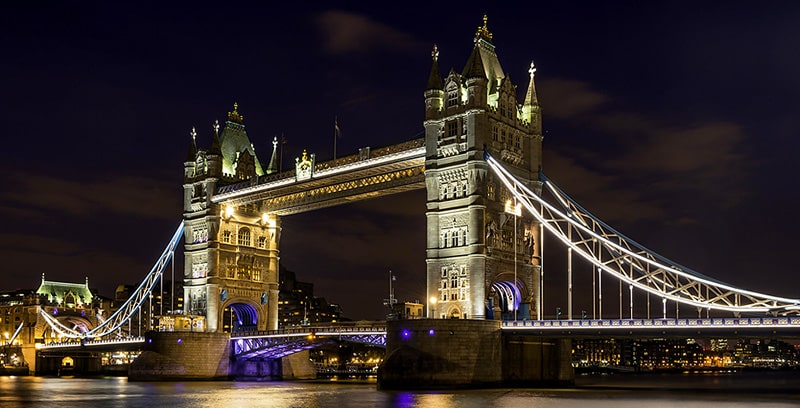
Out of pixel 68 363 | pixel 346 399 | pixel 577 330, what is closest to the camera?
pixel 577 330

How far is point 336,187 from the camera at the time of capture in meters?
82.0

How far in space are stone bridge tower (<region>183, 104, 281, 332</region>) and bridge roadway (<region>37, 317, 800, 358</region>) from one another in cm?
601

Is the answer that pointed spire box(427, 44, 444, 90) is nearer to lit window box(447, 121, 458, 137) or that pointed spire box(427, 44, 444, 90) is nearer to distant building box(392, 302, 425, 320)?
lit window box(447, 121, 458, 137)

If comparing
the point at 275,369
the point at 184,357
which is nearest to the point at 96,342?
the point at 275,369

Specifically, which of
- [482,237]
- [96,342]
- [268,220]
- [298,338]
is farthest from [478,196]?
[96,342]

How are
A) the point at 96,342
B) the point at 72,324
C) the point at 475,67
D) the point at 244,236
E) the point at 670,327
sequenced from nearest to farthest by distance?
the point at 670,327 < the point at 475,67 < the point at 244,236 < the point at 96,342 < the point at 72,324

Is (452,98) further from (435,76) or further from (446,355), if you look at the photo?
(446,355)

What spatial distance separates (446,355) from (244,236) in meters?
37.1

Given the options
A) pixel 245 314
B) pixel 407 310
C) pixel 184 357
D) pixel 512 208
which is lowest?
pixel 184 357

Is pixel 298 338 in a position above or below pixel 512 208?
below

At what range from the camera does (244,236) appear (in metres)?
94.3

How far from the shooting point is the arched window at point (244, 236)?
94.1 metres

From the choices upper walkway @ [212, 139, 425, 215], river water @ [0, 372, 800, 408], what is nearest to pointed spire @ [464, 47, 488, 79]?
upper walkway @ [212, 139, 425, 215]

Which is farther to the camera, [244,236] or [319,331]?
[244,236]
